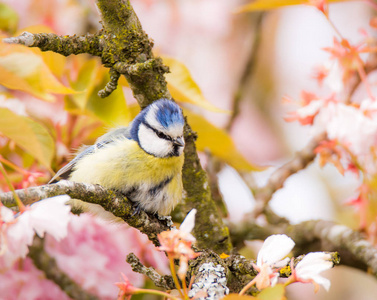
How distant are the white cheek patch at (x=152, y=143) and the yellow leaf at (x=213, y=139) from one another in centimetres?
7

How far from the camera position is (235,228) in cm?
106

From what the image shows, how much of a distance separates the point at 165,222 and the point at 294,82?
161 centimetres

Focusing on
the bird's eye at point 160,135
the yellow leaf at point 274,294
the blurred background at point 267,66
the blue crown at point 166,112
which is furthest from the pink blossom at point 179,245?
the blurred background at point 267,66

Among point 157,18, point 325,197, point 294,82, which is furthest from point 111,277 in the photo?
point 294,82

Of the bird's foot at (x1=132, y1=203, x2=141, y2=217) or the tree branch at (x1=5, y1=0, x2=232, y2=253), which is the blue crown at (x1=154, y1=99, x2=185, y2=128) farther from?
the bird's foot at (x1=132, y1=203, x2=141, y2=217)

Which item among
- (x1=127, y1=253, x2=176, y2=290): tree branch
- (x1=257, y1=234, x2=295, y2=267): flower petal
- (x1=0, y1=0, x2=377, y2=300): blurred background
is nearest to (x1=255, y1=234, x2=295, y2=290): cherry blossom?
(x1=257, y1=234, x2=295, y2=267): flower petal

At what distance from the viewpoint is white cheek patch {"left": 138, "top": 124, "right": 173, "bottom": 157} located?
0.88 meters

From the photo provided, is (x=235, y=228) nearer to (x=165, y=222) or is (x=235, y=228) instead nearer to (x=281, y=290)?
(x=165, y=222)

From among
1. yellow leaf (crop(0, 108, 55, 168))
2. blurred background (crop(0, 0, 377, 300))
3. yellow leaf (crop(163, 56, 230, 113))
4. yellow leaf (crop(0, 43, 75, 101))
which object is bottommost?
blurred background (crop(0, 0, 377, 300))

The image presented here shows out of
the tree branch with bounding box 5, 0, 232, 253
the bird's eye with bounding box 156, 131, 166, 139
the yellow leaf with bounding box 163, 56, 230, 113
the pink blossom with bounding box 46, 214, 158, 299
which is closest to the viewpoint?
the tree branch with bounding box 5, 0, 232, 253

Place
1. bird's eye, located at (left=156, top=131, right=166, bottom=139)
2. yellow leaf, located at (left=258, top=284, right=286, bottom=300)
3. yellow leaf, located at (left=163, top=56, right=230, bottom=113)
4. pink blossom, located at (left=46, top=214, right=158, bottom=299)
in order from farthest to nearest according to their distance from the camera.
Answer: pink blossom, located at (left=46, top=214, right=158, bottom=299) → bird's eye, located at (left=156, top=131, right=166, bottom=139) → yellow leaf, located at (left=163, top=56, right=230, bottom=113) → yellow leaf, located at (left=258, top=284, right=286, bottom=300)

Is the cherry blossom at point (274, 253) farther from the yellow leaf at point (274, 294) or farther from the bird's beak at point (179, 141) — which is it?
the bird's beak at point (179, 141)

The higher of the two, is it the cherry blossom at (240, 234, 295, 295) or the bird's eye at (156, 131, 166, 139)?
the cherry blossom at (240, 234, 295, 295)

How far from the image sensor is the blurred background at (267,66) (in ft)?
6.01
